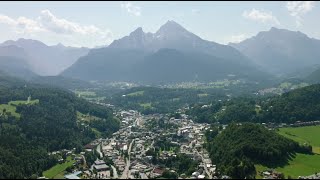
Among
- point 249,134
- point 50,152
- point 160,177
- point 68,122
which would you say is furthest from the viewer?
point 68,122

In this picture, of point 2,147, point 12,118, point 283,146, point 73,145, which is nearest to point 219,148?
point 283,146

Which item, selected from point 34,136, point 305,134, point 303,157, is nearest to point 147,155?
point 34,136

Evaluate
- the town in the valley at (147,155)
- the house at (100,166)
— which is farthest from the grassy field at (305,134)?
the house at (100,166)

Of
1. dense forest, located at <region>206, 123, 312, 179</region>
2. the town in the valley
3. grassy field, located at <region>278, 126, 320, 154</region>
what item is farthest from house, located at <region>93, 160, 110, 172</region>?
grassy field, located at <region>278, 126, 320, 154</region>

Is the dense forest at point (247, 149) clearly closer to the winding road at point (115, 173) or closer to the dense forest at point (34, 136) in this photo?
the winding road at point (115, 173)

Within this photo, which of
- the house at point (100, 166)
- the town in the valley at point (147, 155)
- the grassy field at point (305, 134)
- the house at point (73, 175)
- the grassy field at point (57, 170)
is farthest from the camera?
the grassy field at point (305, 134)

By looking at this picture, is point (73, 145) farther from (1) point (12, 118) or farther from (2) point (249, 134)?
(2) point (249, 134)

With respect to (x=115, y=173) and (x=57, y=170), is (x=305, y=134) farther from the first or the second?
(x=57, y=170)
